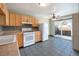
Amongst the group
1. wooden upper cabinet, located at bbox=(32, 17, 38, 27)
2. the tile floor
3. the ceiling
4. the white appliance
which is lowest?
the tile floor

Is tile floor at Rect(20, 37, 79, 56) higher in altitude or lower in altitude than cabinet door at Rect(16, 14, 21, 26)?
lower

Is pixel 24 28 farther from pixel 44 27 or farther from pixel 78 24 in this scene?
pixel 78 24

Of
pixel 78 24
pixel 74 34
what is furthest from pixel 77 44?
pixel 78 24

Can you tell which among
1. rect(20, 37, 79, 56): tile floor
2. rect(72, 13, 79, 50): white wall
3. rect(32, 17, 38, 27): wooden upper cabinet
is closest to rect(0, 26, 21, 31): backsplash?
rect(32, 17, 38, 27): wooden upper cabinet

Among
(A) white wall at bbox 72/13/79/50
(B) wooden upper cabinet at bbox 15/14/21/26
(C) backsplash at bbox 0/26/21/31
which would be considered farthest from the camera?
(B) wooden upper cabinet at bbox 15/14/21/26

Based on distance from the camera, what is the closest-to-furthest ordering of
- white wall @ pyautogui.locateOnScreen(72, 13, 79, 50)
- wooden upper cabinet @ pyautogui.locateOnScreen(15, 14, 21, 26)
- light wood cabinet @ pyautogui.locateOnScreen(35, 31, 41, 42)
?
white wall @ pyautogui.locateOnScreen(72, 13, 79, 50), wooden upper cabinet @ pyautogui.locateOnScreen(15, 14, 21, 26), light wood cabinet @ pyautogui.locateOnScreen(35, 31, 41, 42)

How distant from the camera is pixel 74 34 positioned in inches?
128

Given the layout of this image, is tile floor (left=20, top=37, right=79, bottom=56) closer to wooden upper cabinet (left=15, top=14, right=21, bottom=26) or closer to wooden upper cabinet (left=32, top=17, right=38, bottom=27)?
wooden upper cabinet (left=15, top=14, right=21, bottom=26)

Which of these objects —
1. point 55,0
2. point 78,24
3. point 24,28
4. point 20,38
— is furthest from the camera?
point 24,28

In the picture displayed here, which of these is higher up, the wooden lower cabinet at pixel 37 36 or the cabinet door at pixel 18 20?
the cabinet door at pixel 18 20

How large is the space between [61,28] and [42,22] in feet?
9.46

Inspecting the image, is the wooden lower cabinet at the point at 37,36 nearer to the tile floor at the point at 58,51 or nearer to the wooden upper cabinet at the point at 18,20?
the wooden upper cabinet at the point at 18,20

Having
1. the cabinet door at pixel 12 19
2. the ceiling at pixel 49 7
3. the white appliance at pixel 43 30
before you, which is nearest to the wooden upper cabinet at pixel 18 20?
the cabinet door at pixel 12 19

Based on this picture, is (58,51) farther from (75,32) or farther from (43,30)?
(43,30)
